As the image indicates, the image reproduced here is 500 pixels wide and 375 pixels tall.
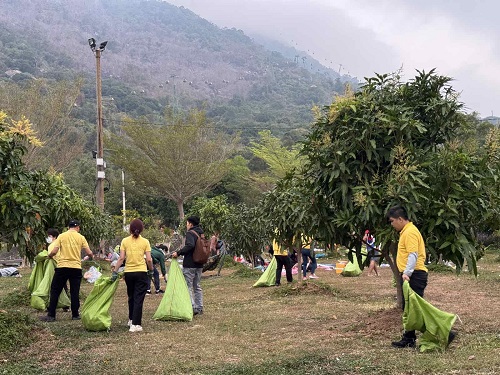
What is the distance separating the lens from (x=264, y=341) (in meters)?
7.40

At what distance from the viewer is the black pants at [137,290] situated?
28.0 ft

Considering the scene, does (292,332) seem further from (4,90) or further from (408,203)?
(4,90)

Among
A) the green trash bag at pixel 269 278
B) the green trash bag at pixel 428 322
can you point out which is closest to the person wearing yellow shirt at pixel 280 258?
the green trash bag at pixel 269 278

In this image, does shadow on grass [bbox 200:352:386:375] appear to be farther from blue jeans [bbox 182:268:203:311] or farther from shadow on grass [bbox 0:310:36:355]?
blue jeans [bbox 182:268:203:311]

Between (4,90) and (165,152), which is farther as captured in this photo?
(165,152)

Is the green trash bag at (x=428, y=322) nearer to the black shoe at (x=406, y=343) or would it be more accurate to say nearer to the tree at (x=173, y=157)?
the black shoe at (x=406, y=343)

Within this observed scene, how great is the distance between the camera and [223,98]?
165125mm

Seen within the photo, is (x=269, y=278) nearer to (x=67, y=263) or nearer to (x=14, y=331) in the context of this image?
(x=67, y=263)

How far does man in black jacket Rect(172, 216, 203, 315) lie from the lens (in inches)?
386

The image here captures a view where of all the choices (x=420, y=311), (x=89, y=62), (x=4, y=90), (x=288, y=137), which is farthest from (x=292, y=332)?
(x=89, y=62)

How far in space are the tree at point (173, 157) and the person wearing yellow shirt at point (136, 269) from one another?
32.4m

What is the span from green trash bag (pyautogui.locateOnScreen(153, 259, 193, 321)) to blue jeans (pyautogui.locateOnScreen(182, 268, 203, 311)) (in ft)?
1.32

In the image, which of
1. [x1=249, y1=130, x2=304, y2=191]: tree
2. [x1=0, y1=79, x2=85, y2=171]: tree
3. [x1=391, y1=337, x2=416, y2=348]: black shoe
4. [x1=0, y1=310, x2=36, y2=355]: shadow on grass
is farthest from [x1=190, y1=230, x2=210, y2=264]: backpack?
[x1=249, y1=130, x2=304, y2=191]: tree

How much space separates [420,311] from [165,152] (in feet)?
120
